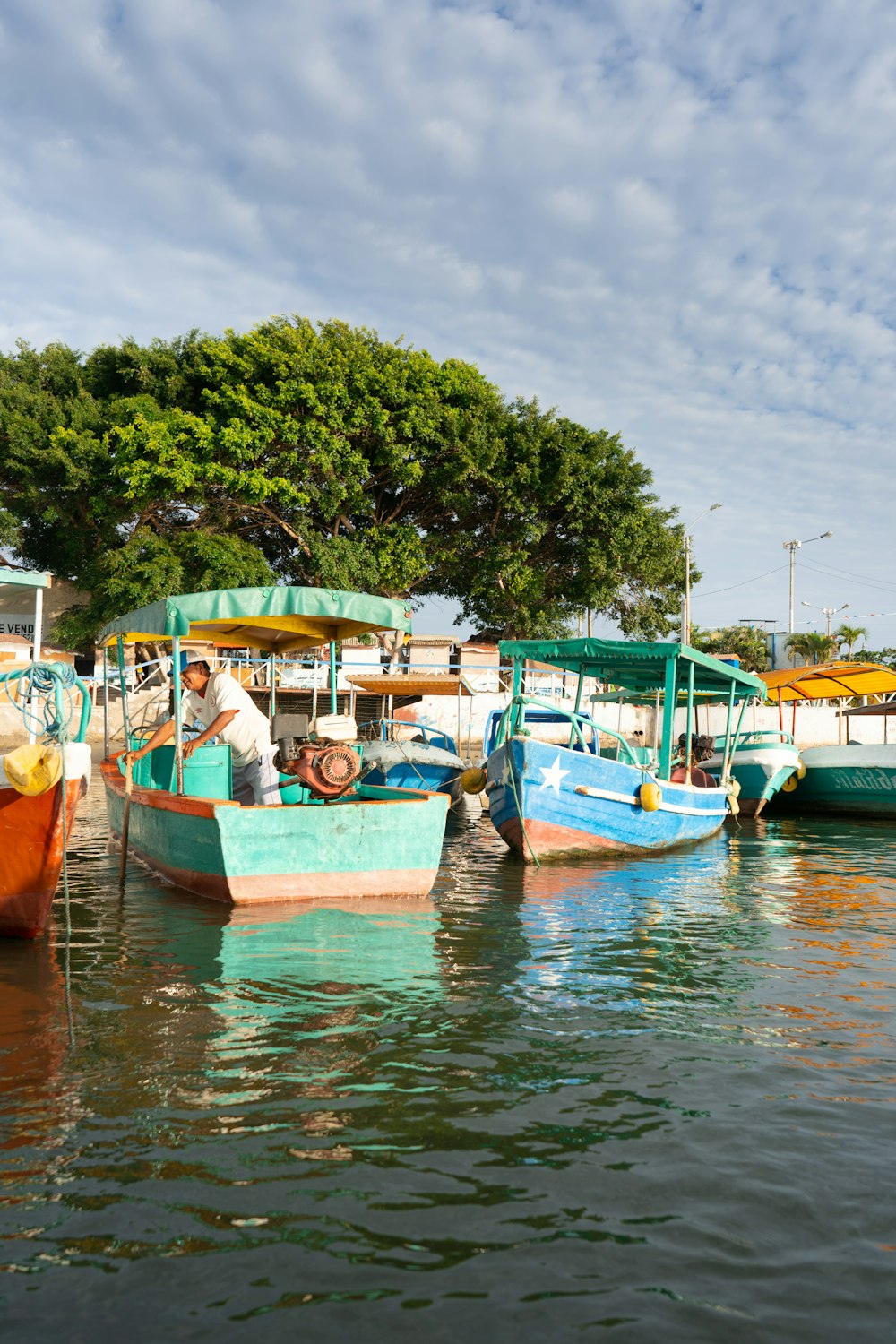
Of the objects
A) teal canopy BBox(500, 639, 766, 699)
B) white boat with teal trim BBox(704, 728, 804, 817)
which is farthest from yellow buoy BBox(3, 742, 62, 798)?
white boat with teal trim BBox(704, 728, 804, 817)

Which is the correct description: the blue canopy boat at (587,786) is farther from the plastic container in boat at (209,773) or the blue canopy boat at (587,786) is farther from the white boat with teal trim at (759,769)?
the white boat with teal trim at (759,769)

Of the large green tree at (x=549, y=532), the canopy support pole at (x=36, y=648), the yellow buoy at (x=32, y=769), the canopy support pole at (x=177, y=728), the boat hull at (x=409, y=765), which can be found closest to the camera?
the yellow buoy at (x=32, y=769)

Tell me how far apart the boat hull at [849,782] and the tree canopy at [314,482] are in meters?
13.1

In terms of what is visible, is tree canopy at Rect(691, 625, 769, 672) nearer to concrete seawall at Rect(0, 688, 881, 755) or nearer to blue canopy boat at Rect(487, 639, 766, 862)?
concrete seawall at Rect(0, 688, 881, 755)

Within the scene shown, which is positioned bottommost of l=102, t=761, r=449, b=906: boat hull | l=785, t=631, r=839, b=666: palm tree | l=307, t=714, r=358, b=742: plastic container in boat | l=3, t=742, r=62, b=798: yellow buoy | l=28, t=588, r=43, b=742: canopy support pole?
l=102, t=761, r=449, b=906: boat hull

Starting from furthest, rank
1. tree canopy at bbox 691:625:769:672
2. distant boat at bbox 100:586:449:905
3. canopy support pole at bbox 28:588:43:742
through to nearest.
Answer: tree canopy at bbox 691:625:769:672
distant boat at bbox 100:586:449:905
canopy support pole at bbox 28:588:43:742

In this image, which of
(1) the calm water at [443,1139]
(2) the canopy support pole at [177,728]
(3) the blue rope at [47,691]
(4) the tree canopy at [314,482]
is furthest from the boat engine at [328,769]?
(4) the tree canopy at [314,482]

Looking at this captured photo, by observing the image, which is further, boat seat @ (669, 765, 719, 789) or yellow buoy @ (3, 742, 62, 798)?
boat seat @ (669, 765, 719, 789)

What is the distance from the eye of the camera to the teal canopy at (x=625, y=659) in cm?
1188

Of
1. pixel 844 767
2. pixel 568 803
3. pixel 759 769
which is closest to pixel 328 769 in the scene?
pixel 568 803

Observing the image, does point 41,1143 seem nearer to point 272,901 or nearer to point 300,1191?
point 300,1191

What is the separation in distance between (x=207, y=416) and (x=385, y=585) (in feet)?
24.2

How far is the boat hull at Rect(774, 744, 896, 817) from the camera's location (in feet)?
58.6

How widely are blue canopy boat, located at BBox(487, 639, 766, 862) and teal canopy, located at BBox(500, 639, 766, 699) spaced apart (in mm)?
17
